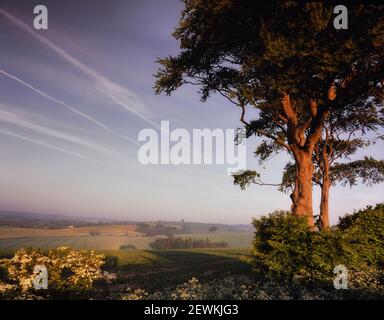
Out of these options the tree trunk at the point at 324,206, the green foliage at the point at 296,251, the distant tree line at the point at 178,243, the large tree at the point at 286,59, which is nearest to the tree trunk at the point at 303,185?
the large tree at the point at 286,59

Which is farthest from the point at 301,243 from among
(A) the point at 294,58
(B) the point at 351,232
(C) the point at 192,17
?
(C) the point at 192,17

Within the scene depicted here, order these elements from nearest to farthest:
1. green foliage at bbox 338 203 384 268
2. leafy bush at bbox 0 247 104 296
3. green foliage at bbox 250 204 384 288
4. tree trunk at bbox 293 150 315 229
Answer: leafy bush at bbox 0 247 104 296 < green foliage at bbox 250 204 384 288 < green foliage at bbox 338 203 384 268 < tree trunk at bbox 293 150 315 229

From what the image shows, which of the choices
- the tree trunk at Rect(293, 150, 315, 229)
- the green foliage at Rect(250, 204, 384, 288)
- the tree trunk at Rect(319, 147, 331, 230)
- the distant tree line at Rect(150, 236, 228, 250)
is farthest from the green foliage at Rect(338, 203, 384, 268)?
the distant tree line at Rect(150, 236, 228, 250)

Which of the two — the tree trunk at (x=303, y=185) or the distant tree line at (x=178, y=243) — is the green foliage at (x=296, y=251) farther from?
the distant tree line at (x=178, y=243)

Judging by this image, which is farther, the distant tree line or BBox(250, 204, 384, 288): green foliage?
the distant tree line

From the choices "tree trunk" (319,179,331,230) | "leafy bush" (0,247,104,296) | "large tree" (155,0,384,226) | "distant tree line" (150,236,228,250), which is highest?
"large tree" (155,0,384,226)

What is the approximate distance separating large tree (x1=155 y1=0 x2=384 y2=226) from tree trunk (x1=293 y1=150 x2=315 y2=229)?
5 cm

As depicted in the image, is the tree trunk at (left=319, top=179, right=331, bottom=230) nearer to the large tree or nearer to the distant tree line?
the large tree

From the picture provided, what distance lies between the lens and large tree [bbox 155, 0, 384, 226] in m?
16.6

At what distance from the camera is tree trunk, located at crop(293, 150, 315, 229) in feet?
63.1

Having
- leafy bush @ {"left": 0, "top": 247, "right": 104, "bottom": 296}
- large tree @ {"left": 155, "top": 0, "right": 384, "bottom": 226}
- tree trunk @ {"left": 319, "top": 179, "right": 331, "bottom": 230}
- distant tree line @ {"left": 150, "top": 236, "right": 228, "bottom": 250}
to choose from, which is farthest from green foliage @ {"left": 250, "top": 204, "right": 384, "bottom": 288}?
distant tree line @ {"left": 150, "top": 236, "right": 228, "bottom": 250}

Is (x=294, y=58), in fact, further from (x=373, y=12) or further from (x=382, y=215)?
(x=382, y=215)

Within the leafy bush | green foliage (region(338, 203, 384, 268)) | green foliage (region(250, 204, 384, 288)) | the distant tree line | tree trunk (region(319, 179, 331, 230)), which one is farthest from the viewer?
the distant tree line

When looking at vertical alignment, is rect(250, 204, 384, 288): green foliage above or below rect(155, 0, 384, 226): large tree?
below
